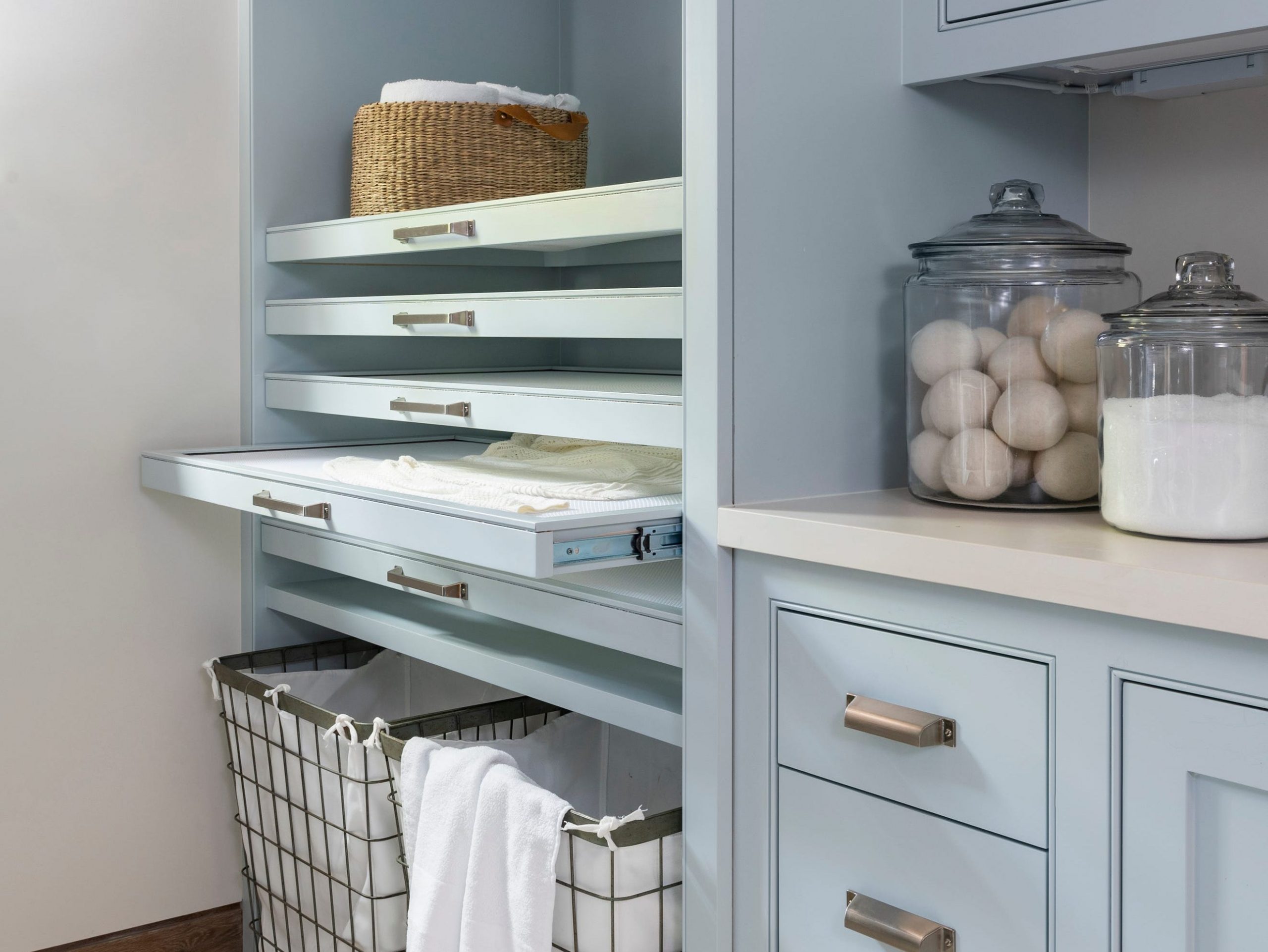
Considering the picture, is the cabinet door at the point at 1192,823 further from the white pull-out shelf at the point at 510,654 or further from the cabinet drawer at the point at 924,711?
the white pull-out shelf at the point at 510,654

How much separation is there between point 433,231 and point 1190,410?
97 centimetres

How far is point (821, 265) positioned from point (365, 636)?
91 cm

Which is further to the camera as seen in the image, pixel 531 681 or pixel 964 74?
pixel 531 681

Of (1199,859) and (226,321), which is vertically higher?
(226,321)

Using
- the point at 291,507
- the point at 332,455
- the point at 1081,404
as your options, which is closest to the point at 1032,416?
the point at 1081,404

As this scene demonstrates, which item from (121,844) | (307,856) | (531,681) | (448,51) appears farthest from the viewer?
(448,51)

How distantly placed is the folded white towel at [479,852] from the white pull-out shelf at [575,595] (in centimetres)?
17

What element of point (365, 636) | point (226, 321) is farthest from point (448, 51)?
point (365, 636)

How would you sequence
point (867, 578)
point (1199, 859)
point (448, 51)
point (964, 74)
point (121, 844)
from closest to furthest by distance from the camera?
point (1199, 859) → point (867, 578) → point (964, 74) → point (121, 844) → point (448, 51)

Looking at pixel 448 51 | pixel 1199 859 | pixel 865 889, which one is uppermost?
pixel 448 51

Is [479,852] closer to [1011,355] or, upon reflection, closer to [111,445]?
[1011,355]

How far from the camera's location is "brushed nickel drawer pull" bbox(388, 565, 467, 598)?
4.95 feet

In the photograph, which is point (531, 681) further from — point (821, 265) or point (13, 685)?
point (13, 685)

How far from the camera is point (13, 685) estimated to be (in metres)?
1.84
